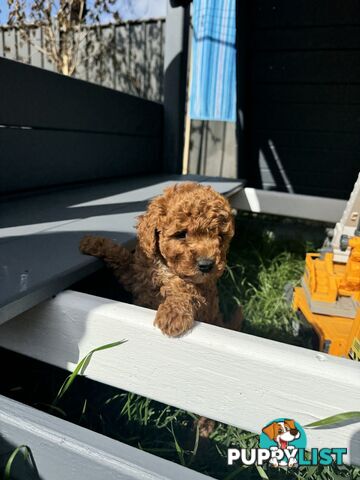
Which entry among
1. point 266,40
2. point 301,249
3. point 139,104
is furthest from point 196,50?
point 301,249

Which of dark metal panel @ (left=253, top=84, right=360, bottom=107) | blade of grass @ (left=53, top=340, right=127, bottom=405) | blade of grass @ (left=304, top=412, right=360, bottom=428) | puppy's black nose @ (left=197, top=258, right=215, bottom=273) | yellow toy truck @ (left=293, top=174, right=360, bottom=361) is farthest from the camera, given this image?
dark metal panel @ (left=253, top=84, right=360, bottom=107)

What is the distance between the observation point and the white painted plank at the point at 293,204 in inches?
133

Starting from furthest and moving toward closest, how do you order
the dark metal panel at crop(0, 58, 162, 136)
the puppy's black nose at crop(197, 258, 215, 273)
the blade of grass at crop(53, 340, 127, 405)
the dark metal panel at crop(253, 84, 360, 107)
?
the dark metal panel at crop(253, 84, 360, 107) → the dark metal panel at crop(0, 58, 162, 136) → the puppy's black nose at crop(197, 258, 215, 273) → the blade of grass at crop(53, 340, 127, 405)

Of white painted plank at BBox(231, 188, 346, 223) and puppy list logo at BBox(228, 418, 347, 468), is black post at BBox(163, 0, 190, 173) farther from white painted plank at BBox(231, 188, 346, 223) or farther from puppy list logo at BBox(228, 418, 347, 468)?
puppy list logo at BBox(228, 418, 347, 468)

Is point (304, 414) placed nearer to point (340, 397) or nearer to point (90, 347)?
point (340, 397)

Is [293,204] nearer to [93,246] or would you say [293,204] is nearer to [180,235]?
[180,235]

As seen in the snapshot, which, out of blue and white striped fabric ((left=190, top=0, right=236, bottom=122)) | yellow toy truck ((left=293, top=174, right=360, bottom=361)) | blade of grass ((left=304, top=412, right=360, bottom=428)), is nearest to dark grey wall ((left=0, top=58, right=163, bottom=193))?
blue and white striped fabric ((left=190, top=0, right=236, bottom=122))

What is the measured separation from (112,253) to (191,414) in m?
0.76

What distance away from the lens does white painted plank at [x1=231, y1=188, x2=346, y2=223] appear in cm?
337

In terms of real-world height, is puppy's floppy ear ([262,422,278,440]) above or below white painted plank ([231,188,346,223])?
below

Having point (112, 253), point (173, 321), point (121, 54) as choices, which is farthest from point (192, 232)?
point (121, 54)

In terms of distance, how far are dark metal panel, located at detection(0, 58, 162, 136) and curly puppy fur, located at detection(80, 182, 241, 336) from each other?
1.52m

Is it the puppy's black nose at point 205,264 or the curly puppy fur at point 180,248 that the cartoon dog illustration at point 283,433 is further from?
the puppy's black nose at point 205,264

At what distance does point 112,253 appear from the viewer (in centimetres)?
148
